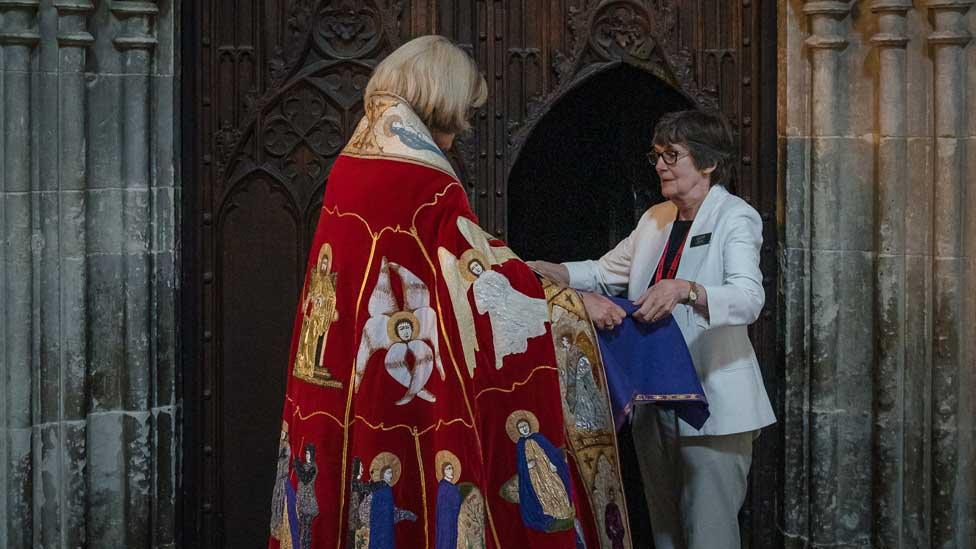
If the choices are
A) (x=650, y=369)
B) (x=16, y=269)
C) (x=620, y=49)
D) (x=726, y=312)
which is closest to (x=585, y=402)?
(x=650, y=369)

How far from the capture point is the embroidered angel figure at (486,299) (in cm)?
335

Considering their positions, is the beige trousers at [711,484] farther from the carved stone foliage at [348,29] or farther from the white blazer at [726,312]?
the carved stone foliage at [348,29]

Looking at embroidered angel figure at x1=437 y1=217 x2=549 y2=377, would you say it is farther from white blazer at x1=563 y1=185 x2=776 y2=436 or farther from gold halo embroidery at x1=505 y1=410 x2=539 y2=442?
white blazer at x1=563 y1=185 x2=776 y2=436

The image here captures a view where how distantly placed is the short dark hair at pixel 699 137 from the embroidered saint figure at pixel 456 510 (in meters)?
1.22

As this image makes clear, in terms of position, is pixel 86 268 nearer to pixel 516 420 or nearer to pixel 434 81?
pixel 434 81

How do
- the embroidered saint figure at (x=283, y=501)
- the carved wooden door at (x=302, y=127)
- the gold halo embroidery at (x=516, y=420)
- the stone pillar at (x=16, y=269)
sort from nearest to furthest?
the gold halo embroidery at (x=516, y=420), the embroidered saint figure at (x=283, y=501), the stone pillar at (x=16, y=269), the carved wooden door at (x=302, y=127)

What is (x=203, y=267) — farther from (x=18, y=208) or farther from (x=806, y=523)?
(x=806, y=523)

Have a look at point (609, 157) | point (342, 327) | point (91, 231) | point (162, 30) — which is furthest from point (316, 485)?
→ point (609, 157)

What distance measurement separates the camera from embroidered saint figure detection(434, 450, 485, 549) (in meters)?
3.32

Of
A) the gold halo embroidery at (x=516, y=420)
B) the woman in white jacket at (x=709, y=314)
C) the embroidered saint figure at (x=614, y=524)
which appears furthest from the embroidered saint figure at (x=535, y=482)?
the woman in white jacket at (x=709, y=314)

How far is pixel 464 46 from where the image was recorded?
4.75 m

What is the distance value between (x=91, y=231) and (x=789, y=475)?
2.40 meters

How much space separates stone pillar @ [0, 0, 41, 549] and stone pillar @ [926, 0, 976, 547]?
2807 millimetres

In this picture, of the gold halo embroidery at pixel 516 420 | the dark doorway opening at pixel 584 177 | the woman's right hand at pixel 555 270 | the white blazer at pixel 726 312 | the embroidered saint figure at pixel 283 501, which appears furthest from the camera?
the dark doorway opening at pixel 584 177
